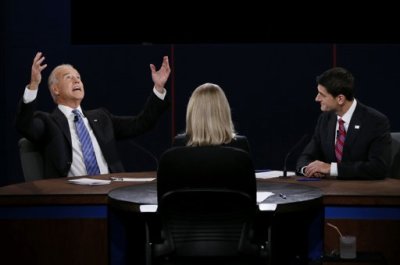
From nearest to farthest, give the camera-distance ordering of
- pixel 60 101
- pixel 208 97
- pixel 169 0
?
pixel 208 97 → pixel 60 101 → pixel 169 0

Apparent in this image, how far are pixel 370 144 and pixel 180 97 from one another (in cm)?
187

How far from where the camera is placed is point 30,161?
416 cm

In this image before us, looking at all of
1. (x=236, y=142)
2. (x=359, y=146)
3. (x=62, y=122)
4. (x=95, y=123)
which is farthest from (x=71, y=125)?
(x=359, y=146)

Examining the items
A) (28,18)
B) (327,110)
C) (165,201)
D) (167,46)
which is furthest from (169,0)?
(165,201)

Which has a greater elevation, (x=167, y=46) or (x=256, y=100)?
(x=167, y=46)

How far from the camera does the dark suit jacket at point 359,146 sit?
12.7 feet

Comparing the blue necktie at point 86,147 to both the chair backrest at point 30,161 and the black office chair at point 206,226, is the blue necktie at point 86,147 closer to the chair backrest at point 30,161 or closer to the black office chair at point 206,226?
the chair backrest at point 30,161

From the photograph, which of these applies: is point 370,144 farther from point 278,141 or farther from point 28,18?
point 28,18

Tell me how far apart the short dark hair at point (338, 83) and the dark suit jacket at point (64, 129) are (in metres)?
1.12

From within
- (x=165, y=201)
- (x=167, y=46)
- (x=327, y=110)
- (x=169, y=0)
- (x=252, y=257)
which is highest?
(x=169, y=0)

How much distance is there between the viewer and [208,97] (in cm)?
328

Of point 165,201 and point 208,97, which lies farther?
point 208,97

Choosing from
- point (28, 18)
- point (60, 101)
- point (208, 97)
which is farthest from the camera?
point (28, 18)

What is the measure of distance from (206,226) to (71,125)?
6.33 feet
